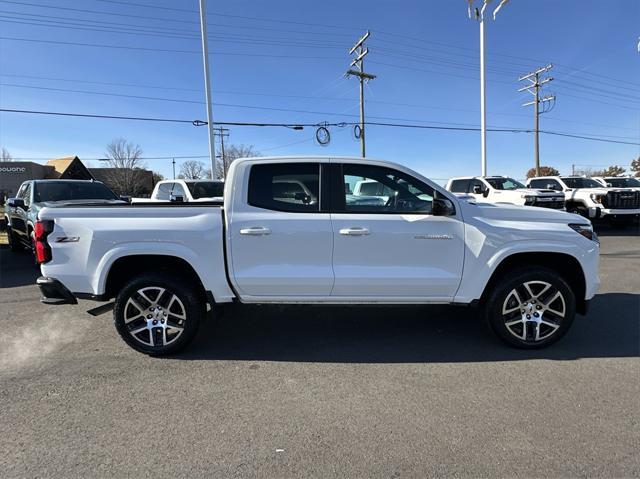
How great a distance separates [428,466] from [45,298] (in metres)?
3.73

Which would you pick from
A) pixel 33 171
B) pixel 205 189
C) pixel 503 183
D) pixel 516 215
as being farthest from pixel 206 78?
pixel 33 171

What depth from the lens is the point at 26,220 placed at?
922cm

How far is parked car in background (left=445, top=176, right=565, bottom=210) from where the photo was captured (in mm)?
13906

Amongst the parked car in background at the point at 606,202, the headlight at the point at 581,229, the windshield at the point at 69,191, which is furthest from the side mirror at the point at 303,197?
the parked car in background at the point at 606,202

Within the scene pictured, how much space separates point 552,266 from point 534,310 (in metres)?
0.53

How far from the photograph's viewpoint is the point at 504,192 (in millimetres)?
14594

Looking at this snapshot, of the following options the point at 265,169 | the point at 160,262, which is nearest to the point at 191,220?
the point at 160,262

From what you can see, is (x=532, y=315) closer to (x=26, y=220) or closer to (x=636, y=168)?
(x=26, y=220)

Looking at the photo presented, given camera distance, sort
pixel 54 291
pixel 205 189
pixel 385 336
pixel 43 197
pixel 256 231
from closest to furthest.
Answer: pixel 256 231, pixel 54 291, pixel 385 336, pixel 43 197, pixel 205 189

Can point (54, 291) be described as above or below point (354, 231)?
below

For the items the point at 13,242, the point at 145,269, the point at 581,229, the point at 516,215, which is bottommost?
the point at 13,242

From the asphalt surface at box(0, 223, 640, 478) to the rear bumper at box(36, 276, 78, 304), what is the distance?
58 cm

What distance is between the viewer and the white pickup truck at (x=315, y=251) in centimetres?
396

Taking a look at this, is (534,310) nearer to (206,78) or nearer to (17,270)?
(17,270)
